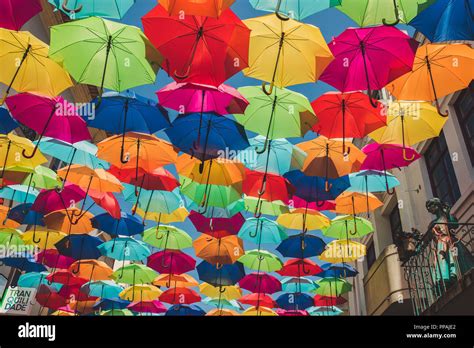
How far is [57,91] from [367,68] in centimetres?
494

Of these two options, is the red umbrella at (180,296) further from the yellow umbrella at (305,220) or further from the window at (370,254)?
the window at (370,254)

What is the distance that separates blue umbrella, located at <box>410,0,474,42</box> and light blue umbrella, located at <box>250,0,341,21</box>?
3.91ft

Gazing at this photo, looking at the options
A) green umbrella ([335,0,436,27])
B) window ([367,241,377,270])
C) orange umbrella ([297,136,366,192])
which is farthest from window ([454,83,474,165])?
window ([367,241,377,270])

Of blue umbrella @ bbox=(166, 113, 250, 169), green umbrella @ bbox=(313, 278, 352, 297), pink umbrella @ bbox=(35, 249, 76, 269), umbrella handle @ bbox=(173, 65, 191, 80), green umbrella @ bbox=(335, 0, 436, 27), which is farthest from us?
green umbrella @ bbox=(313, 278, 352, 297)

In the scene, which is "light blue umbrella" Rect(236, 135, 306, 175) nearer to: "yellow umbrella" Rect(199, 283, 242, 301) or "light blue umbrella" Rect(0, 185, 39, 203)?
"light blue umbrella" Rect(0, 185, 39, 203)

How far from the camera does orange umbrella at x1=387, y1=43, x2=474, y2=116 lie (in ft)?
21.5

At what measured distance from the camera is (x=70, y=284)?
41.3ft

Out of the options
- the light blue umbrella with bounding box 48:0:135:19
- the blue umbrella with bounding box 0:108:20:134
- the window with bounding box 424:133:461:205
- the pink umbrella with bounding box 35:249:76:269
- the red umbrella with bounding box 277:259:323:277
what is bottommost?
the red umbrella with bounding box 277:259:323:277

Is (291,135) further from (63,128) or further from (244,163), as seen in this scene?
(63,128)

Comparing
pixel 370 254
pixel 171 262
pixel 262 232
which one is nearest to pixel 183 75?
pixel 262 232

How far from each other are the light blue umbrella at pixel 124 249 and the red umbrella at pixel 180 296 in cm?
210

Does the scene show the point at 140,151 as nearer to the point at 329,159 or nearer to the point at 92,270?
the point at 329,159
